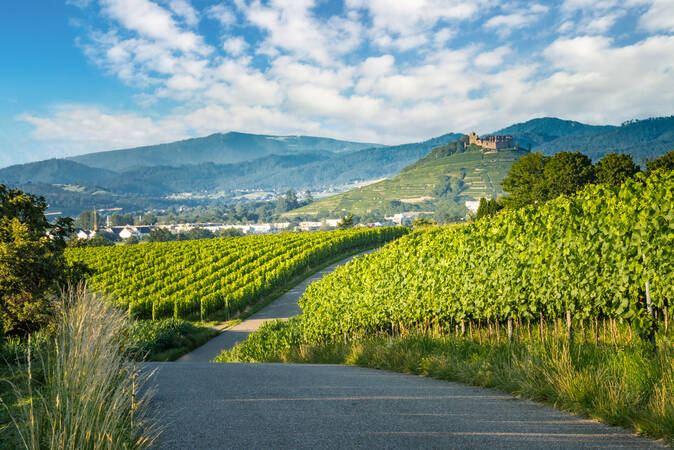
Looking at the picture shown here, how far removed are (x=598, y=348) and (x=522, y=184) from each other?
6916cm

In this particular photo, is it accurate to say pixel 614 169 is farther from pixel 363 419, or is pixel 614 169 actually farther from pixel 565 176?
pixel 363 419

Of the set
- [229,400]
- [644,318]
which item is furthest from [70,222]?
[644,318]

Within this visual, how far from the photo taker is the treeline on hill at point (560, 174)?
52.0 meters

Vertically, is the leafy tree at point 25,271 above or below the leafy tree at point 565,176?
below

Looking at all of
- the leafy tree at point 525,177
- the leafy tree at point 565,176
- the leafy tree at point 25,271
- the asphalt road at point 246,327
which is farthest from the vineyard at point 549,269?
the leafy tree at point 525,177

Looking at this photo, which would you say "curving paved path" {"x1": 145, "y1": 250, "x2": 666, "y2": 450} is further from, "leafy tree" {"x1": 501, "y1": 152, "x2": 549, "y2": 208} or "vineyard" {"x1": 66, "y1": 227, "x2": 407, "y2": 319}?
"leafy tree" {"x1": 501, "y1": 152, "x2": 549, "y2": 208}

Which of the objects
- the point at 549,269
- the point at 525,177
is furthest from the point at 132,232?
the point at 549,269

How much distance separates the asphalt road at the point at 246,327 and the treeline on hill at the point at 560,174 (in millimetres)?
25643

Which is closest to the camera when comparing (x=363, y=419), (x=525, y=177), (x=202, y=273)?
(x=363, y=419)

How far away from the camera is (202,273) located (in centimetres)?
3712

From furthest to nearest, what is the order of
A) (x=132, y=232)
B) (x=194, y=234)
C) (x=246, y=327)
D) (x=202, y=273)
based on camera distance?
(x=132, y=232) → (x=194, y=234) → (x=202, y=273) → (x=246, y=327)

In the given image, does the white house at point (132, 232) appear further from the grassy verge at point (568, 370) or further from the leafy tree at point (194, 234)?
the grassy verge at point (568, 370)

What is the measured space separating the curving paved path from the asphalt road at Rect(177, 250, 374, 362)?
42.2 feet

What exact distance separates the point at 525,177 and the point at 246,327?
5773 cm
